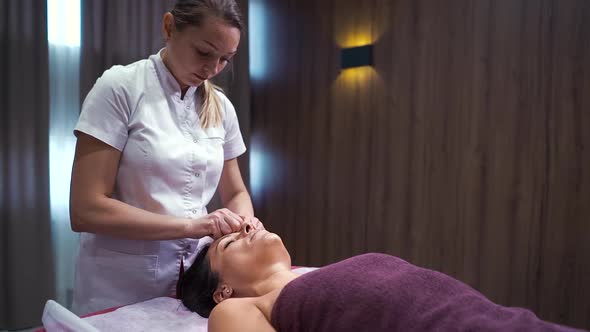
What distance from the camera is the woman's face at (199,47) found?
1.29 metres

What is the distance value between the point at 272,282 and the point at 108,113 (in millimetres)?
644

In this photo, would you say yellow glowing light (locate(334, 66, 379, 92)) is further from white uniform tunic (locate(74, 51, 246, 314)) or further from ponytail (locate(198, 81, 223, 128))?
white uniform tunic (locate(74, 51, 246, 314))

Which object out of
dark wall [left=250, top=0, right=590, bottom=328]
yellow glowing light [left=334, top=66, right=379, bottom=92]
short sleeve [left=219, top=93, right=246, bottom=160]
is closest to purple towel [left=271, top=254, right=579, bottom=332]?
short sleeve [left=219, top=93, right=246, bottom=160]

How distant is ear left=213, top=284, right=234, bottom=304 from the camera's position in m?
1.35

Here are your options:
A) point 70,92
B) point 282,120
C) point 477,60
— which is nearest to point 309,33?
point 282,120

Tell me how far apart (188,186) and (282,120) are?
98.6 inches

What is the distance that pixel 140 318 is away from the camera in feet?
4.08

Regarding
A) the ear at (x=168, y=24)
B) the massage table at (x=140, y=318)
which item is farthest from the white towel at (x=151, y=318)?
the ear at (x=168, y=24)

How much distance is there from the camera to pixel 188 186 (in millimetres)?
1415

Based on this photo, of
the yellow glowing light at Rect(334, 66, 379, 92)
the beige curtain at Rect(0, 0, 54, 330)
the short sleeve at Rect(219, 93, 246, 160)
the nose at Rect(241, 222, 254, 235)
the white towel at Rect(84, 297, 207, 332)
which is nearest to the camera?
the white towel at Rect(84, 297, 207, 332)

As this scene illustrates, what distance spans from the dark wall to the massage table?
6.07ft

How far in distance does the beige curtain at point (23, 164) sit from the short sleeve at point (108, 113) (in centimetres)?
195

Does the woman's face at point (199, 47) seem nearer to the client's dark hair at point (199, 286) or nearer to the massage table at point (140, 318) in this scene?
the client's dark hair at point (199, 286)

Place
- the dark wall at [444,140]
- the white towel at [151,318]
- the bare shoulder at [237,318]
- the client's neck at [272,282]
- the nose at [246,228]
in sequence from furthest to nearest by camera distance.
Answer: the dark wall at [444,140], the nose at [246,228], the client's neck at [272,282], the white towel at [151,318], the bare shoulder at [237,318]
